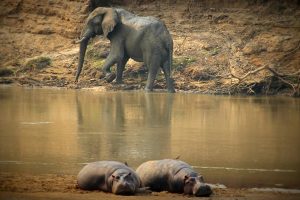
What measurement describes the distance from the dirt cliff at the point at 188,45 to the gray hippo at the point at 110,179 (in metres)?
13.4

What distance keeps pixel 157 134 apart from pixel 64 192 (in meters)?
5.49

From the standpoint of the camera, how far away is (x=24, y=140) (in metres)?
14.3

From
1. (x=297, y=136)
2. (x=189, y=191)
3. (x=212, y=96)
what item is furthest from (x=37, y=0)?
(x=189, y=191)

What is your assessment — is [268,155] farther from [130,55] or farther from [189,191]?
[130,55]

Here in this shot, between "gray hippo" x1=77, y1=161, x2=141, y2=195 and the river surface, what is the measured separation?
49.8 inches

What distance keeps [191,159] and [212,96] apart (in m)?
11.0

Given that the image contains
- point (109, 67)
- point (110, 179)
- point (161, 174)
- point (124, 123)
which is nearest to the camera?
point (110, 179)

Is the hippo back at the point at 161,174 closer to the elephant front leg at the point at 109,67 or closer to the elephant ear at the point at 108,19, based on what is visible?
the elephant front leg at the point at 109,67

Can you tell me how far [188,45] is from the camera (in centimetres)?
2823

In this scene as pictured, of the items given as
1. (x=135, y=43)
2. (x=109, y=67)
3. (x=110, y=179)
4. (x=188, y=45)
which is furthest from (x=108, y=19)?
(x=110, y=179)

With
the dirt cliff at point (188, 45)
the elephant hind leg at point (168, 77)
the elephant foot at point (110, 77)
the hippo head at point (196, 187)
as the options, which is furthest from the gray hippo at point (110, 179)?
the elephant foot at point (110, 77)

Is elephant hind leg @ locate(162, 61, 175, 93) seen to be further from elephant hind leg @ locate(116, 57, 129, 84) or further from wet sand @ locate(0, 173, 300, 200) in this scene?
wet sand @ locate(0, 173, 300, 200)

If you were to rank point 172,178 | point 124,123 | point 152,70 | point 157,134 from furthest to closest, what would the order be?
point 152,70, point 124,123, point 157,134, point 172,178

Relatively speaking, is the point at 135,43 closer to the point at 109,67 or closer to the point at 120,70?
the point at 120,70
